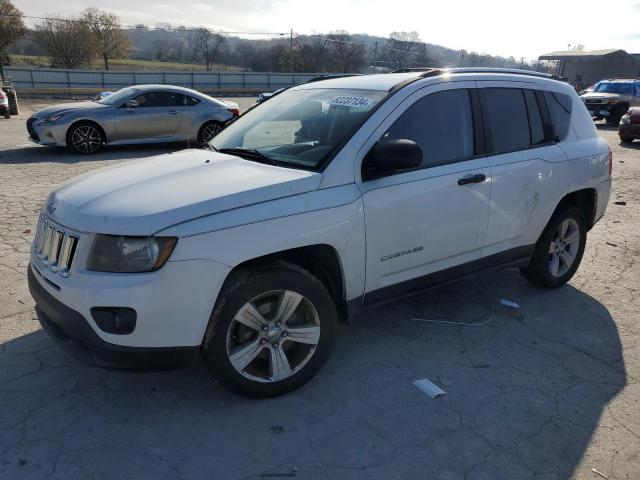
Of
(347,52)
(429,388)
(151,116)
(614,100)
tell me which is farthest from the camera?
(347,52)

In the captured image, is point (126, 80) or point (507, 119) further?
point (126, 80)

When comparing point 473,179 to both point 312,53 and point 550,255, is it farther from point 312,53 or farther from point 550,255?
point 312,53

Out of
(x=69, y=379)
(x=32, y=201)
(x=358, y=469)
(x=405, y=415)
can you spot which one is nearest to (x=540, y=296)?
(x=405, y=415)

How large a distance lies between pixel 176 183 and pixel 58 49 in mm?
55728

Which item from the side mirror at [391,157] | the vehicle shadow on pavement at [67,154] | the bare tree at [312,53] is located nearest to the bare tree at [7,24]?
the bare tree at [312,53]

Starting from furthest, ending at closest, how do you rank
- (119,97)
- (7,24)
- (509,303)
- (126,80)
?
1. (7,24)
2. (126,80)
3. (119,97)
4. (509,303)

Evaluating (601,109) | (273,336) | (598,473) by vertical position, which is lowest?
(598,473)

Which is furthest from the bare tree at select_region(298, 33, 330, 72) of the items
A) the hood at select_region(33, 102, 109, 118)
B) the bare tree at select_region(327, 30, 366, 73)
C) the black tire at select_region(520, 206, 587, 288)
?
the black tire at select_region(520, 206, 587, 288)

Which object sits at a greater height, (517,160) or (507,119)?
(507,119)

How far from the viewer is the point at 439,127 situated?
3645 millimetres

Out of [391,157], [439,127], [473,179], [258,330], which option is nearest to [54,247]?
[258,330]

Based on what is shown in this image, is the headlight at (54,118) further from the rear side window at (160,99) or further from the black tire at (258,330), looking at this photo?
the black tire at (258,330)

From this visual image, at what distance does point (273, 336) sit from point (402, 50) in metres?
65.0

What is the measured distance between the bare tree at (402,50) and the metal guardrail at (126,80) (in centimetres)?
1897
